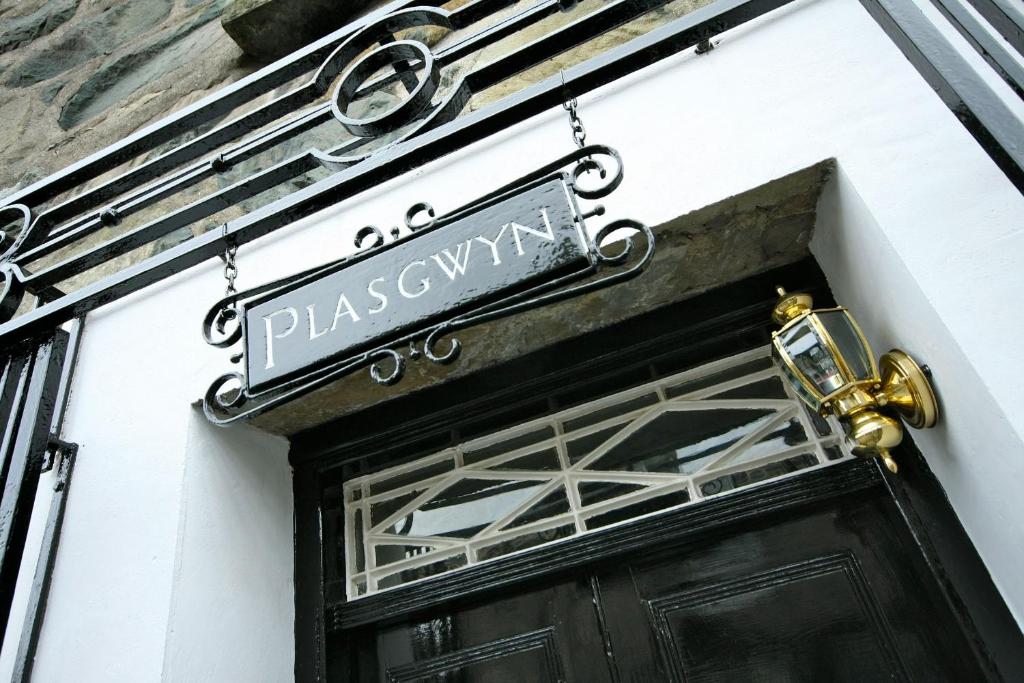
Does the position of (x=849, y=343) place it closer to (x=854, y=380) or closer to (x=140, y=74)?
(x=854, y=380)

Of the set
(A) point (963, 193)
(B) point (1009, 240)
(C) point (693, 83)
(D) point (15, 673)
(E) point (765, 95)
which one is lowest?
(D) point (15, 673)

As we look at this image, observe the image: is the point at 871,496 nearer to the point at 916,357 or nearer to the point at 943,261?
the point at 916,357

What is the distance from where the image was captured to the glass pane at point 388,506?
2.27 meters

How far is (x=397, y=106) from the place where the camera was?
170 cm

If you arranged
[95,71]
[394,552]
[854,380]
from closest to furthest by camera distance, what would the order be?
[854,380]
[394,552]
[95,71]

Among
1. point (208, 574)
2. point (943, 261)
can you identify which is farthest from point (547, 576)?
point (943, 261)

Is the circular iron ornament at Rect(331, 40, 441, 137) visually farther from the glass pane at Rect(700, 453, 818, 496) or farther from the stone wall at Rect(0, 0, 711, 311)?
the glass pane at Rect(700, 453, 818, 496)

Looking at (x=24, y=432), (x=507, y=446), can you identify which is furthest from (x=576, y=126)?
(x=24, y=432)

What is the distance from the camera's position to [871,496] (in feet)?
5.88

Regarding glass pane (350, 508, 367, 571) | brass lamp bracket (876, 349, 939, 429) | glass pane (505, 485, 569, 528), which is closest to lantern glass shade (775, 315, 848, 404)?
brass lamp bracket (876, 349, 939, 429)

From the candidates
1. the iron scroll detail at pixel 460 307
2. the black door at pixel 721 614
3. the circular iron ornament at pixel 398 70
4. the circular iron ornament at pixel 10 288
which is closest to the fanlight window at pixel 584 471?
the black door at pixel 721 614

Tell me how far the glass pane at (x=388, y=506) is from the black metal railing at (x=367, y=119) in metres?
0.96

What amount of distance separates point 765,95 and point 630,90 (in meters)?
0.39

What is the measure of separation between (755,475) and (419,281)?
3.54 feet
